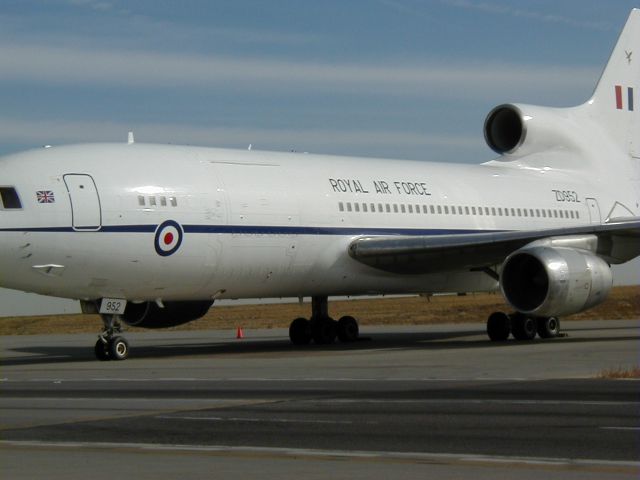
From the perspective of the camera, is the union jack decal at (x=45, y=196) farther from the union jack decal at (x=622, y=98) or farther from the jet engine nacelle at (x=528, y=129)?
the union jack decal at (x=622, y=98)

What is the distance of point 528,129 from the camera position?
33938 millimetres

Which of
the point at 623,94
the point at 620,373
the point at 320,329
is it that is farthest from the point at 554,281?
the point at 623,94

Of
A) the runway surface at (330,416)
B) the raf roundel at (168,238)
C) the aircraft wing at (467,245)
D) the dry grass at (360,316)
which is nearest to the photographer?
the runway surface at (330,416)

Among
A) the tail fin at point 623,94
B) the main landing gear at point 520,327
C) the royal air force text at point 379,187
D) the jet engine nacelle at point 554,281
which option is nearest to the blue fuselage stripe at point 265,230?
the royal air force text at point 379,187

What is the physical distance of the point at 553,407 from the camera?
12961 millimetres

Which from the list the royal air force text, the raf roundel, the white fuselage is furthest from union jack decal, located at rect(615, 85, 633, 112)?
the raf roundel

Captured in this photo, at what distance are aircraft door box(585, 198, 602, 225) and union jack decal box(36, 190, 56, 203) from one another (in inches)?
679

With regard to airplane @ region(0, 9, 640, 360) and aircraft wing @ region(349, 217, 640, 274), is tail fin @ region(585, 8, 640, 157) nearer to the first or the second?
airplane @ region(0, 9, 640, 360)

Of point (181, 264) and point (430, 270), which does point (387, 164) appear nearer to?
point (430, 270)

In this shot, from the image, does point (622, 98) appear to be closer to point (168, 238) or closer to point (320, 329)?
point (320, 329)

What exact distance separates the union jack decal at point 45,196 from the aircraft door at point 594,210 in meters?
17.3

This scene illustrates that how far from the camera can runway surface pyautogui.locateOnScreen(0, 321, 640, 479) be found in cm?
931

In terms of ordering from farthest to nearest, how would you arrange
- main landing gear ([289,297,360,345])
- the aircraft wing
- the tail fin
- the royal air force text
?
the tail fin → main landing gear ([289,297,360,345]) → the royal air force text → the aircraft wing

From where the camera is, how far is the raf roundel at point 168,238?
22969mm
